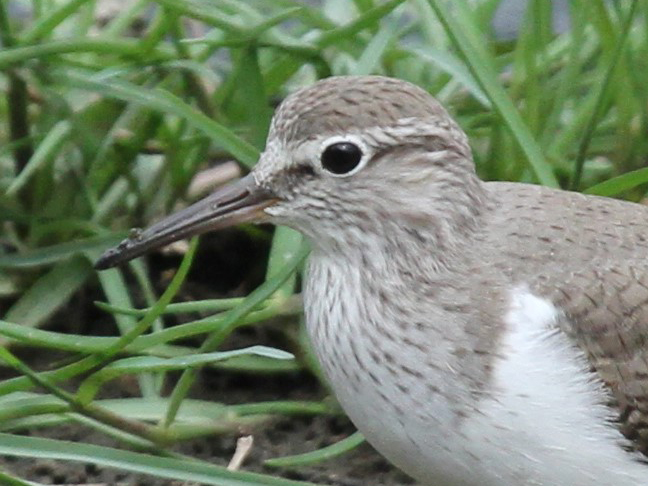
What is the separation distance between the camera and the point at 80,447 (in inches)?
162

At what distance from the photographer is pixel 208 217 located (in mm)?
4211

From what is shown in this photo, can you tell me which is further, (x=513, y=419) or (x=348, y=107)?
(x=348, y=107)

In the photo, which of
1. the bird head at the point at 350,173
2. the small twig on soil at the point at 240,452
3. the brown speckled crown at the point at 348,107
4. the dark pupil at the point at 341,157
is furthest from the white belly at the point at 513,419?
the small twig on soil at the point at 240,452

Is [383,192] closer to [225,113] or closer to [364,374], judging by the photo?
[364,374]

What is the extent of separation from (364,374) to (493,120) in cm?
143

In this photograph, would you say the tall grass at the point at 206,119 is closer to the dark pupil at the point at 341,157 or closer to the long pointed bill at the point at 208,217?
the long pointed bill at the point at 208,217

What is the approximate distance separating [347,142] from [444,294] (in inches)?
18.0

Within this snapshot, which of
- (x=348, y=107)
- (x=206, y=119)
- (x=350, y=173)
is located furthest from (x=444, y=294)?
(x=206, y=119)

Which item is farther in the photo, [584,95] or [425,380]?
[584,95]

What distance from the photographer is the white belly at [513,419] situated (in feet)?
12.8

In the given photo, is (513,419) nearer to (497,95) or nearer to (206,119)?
(497,95)

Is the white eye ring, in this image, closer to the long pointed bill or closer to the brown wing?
the long pointed bill

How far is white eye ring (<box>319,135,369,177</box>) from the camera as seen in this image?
4051 mm

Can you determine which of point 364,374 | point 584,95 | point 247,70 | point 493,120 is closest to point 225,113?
point 247,70
